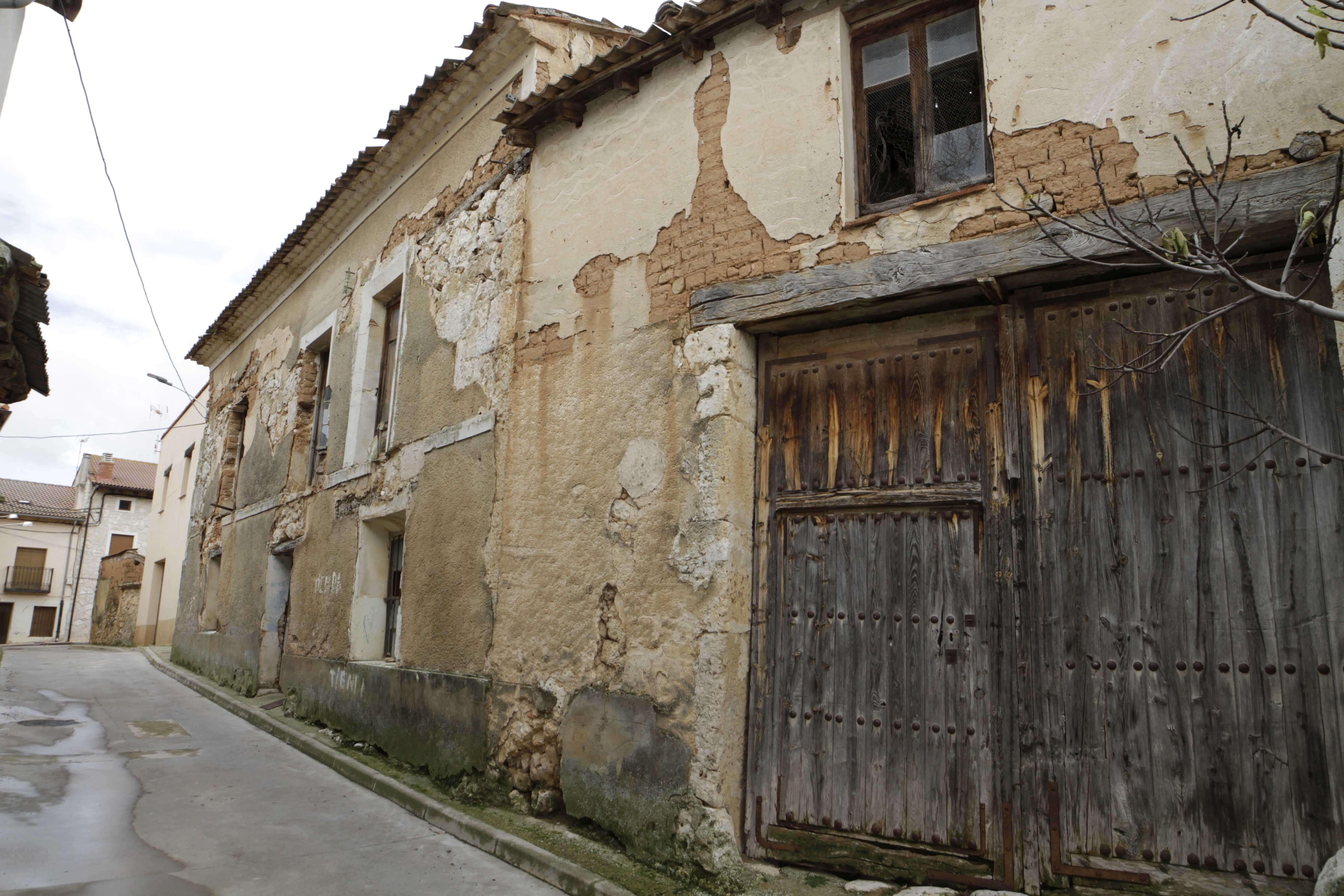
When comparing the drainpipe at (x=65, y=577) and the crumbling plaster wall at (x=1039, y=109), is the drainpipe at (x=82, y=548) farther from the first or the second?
the crumbling plaster wall at (x=1039, y=109)

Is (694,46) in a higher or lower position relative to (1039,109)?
higher

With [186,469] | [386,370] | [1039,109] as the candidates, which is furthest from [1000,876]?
[186,469]

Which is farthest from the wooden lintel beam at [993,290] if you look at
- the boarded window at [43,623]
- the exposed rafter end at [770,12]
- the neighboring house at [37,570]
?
the boarded window at [43,623]

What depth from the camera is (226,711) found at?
9.22m

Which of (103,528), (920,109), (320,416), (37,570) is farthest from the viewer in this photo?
(37,570)

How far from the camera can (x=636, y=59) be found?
4.89 meters

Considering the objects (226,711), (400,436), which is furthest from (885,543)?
(226,711)

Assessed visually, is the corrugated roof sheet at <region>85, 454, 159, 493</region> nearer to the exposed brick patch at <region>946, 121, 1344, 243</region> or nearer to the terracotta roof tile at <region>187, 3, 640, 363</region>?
the terracotta roof tile at <region>187, 3, 640, 363</region>

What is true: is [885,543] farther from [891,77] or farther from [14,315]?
[14,315]

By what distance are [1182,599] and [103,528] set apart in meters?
36.6

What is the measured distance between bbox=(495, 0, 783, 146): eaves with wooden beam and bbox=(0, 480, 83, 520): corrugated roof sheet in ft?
109

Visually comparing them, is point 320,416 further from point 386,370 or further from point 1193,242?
point 1193,242

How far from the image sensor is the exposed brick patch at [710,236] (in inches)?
170

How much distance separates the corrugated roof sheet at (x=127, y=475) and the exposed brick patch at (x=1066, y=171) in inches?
1313
